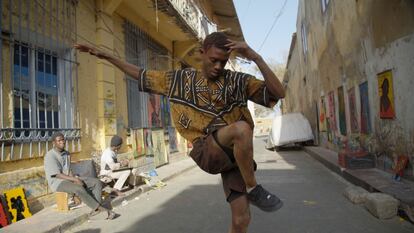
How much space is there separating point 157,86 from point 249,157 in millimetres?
984

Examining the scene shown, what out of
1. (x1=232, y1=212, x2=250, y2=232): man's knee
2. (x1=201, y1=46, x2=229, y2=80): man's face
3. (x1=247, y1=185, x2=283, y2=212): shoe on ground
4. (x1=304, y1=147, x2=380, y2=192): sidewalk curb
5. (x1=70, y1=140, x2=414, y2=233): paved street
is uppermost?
(x1=201, y1=46, x2=229, y2=80): man's face

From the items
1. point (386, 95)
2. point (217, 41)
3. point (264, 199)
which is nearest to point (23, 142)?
point (217, 41)

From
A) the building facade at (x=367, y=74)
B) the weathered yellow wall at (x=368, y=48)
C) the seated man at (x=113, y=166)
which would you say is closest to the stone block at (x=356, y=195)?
the building facade at (x=367, y=74)

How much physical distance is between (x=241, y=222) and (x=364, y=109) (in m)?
9.18

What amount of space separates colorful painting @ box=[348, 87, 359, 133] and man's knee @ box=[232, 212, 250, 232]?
10.3 meters

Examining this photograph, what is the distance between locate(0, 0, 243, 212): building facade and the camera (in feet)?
23.0

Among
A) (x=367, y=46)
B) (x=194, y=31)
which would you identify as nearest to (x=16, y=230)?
(x=367, y=46)

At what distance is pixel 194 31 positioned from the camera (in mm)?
15703

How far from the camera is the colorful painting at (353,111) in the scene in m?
12.5

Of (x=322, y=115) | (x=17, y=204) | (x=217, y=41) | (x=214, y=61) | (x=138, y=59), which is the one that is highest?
(x=138, y=59)

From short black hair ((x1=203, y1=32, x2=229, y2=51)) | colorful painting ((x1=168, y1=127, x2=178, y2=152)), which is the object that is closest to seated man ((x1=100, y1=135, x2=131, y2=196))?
short black hair ((x1=203, y1=32, x2=229, y2=51))

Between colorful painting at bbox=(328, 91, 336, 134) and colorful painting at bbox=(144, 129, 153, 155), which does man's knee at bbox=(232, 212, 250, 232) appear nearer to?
colorful painting at bbox=(144, 129, 153, 155)

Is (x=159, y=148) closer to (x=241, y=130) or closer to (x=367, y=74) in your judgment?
(x=367, y=74)

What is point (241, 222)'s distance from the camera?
9.80 feet
